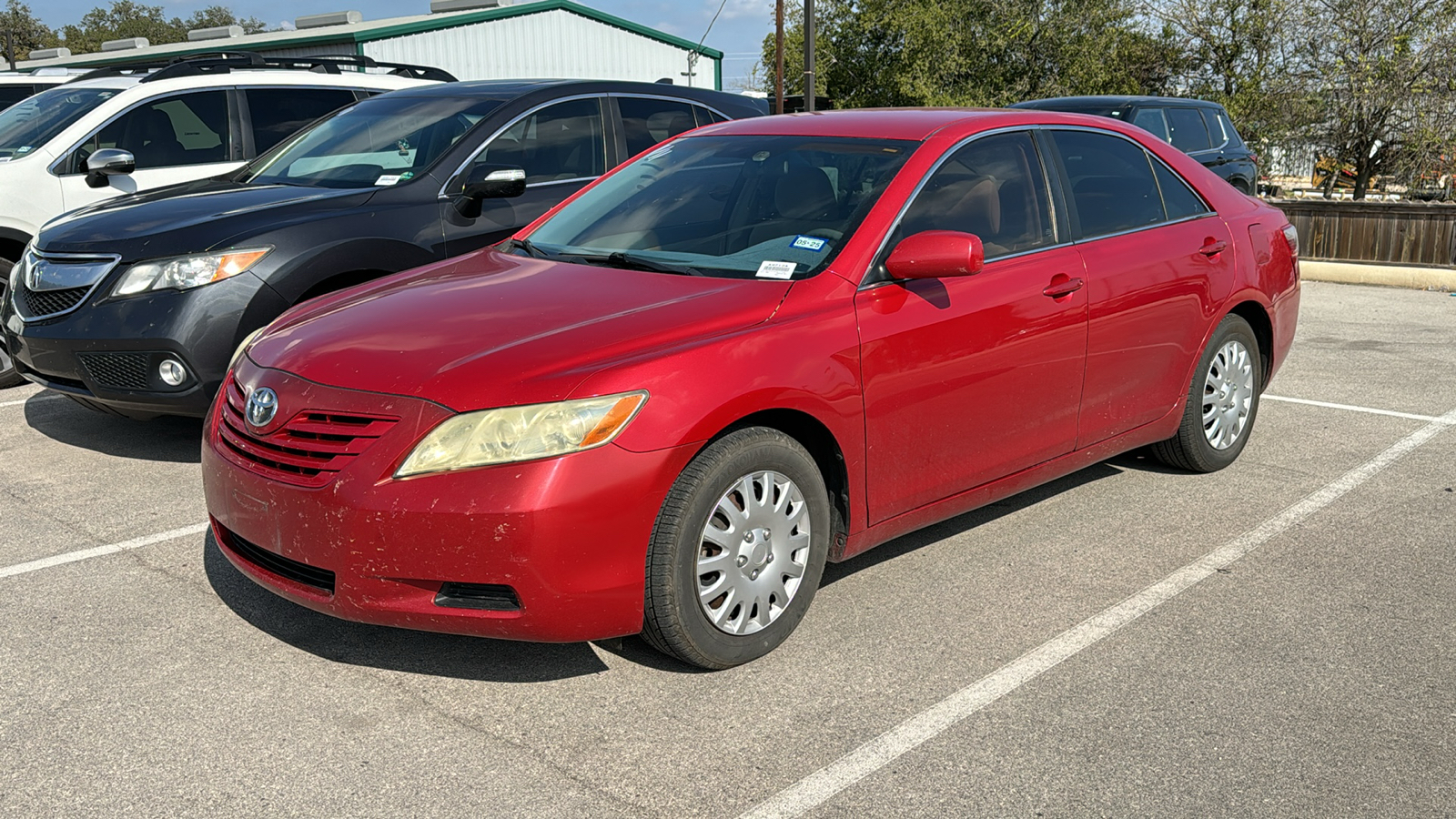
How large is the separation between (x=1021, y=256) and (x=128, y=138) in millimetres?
6329

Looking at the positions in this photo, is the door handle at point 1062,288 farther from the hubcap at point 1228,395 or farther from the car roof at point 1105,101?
the car roof at point 1105,101

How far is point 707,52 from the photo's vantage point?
44094 mm

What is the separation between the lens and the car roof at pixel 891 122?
14.9ft

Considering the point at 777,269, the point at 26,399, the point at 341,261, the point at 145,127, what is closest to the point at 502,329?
the point at 777,269

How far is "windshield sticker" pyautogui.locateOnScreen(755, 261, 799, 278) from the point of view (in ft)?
13.0

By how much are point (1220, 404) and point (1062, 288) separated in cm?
150

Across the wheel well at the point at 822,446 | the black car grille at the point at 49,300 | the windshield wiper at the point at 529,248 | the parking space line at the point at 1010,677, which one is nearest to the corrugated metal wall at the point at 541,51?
the black car grille at the point at 49,300

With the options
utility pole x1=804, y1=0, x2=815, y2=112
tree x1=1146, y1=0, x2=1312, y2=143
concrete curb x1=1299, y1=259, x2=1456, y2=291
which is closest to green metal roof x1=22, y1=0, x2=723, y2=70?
utility pole x1=804, y1=0, x2=815, y2=112

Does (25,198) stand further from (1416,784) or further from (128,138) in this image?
(1416,784)

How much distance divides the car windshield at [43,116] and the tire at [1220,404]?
7.08 m

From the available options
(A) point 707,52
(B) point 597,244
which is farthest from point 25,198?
(A) point 707,52

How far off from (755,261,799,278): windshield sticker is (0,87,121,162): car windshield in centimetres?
613

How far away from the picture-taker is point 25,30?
3164 inches

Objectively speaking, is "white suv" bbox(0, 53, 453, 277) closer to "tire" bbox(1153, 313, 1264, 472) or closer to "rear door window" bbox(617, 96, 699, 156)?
"rear door window" bbox(617, 96, 699, 156)
